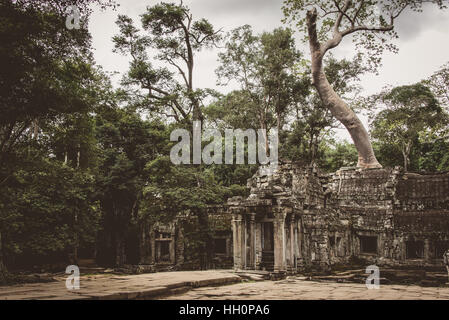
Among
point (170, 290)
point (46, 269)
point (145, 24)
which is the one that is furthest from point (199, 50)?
point (170, 290)

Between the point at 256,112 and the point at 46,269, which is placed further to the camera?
the point at 256,112

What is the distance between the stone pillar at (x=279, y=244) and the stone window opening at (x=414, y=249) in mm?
8575

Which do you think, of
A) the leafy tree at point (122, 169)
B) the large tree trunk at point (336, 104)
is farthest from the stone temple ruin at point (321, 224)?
the large tree trunk at point (336, 104)

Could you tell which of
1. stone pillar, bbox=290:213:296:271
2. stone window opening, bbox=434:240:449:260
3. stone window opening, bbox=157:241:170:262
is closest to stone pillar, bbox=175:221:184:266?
stone window opening, bbox=157:241:170:262

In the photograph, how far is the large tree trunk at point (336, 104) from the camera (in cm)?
2253

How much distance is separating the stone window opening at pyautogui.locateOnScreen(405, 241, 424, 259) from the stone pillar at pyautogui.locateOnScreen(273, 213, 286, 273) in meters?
8.57

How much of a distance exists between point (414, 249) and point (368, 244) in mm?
2120

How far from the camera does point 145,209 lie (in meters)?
18.3

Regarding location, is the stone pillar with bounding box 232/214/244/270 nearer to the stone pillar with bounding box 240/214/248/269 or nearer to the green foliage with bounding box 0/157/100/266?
the stone pillar with bounding box 240/214/248/269

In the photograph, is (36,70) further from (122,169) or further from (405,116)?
(405,116)

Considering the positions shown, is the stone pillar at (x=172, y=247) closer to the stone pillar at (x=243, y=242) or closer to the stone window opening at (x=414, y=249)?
the stone pillar at (x=243, y=242)
